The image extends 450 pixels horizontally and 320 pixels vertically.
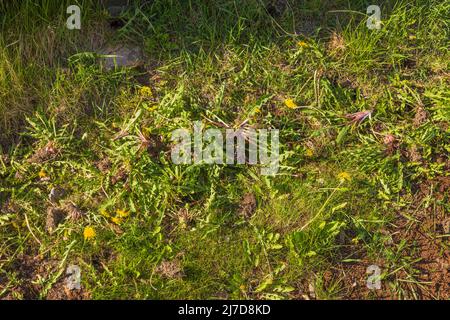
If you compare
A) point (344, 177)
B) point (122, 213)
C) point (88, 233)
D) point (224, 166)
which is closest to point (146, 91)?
point (224, 166)

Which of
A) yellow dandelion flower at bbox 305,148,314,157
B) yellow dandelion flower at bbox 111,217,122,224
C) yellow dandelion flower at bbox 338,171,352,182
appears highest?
yellow dandelion flower at bbox 305,148,314,157

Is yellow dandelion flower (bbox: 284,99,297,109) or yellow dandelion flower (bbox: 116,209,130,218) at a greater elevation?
yellow dandelion flower (bbox: 284,99,297,109)

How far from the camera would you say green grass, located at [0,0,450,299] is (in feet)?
8.75

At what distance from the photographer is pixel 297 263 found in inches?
105

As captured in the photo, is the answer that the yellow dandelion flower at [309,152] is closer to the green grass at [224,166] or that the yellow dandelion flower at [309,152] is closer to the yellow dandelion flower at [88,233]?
the green grass at [224,166]

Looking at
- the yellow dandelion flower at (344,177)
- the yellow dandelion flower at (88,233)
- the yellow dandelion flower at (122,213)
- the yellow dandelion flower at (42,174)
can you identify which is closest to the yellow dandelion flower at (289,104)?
the yellow dandelion flower at (344,177)

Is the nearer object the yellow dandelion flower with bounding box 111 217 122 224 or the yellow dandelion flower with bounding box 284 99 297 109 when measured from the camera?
the yellow dandelion flower with bounding box 111 217 122 224

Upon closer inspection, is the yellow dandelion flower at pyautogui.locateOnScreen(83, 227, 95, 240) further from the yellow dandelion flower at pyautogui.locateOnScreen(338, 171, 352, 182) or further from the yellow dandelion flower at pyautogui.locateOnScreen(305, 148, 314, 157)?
the yellow dandelion flower at pyautogui.locateOnScreen(338, 171, 352, 182)

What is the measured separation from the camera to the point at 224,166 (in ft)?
9.50

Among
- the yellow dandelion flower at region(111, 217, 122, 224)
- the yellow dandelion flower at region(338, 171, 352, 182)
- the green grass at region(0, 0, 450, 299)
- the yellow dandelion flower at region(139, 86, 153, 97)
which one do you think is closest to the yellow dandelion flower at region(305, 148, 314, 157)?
the green grass at region(0, 0, 450, 299)

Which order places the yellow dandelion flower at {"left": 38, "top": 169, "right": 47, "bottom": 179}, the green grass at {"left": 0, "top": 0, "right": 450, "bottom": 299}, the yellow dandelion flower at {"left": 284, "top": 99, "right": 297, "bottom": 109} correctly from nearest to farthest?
1. the green grass at {"left": 0, "top": 0, "right": 450, "bottom": 299}
2. the yellow dandelion flower at {"left": 38, "top": 169, "right": 47, "bottom": 179}
3. the yellow dandelion flower at {"left": 284, "top": 99, "right": 297, "bottom": 109}

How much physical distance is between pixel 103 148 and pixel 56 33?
835 mm

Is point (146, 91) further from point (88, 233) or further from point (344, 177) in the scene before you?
point (344, 177)
